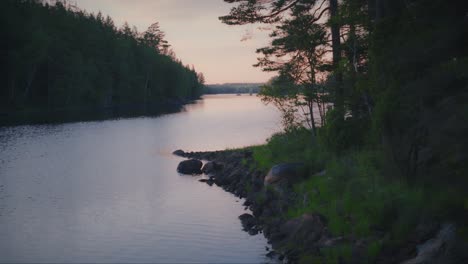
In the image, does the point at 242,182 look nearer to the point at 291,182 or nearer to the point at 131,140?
the point at 291,182

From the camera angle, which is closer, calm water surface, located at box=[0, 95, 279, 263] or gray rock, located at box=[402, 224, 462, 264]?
gray rock, located at box=[402, 224, 462, 264]

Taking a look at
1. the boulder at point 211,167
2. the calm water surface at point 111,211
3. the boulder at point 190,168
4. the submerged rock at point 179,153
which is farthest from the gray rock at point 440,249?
the submerged rock at point 179,153

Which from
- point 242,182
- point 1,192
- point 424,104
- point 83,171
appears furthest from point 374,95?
point 83,171

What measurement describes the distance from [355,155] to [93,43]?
287 feet

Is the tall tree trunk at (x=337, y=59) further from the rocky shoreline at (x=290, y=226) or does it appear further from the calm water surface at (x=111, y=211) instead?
the calm water surface at (x=111, y=211)

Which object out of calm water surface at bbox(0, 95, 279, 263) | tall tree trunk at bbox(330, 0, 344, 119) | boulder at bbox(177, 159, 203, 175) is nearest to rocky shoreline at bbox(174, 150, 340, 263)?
boulder at bbox(177, 159, 203, 175)

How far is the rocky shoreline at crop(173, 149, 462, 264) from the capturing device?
346 inches

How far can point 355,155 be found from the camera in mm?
15414

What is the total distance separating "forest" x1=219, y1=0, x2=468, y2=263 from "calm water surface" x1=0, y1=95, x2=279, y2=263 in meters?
2.87

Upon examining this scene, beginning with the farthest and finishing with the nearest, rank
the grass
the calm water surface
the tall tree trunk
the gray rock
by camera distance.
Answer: the tall tree trunk < the calm water surface < the grass < the gray rock

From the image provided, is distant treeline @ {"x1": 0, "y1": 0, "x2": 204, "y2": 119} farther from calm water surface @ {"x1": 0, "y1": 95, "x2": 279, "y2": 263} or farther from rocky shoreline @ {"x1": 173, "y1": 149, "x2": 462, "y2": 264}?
rocky shoreline @ {"x1": 173, "y1": 149, "x2": 462, "y2": 264}

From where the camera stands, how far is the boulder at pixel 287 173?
16.3 m

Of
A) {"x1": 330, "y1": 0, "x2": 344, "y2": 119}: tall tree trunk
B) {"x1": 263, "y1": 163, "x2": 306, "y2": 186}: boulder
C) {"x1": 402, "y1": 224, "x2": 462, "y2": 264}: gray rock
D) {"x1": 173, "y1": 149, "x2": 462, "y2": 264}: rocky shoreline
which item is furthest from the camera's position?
{"x1": 330, "y1": 0, "x2": 344, "y2": 119}: tall tree trunk

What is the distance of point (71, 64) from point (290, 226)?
7537 cm
